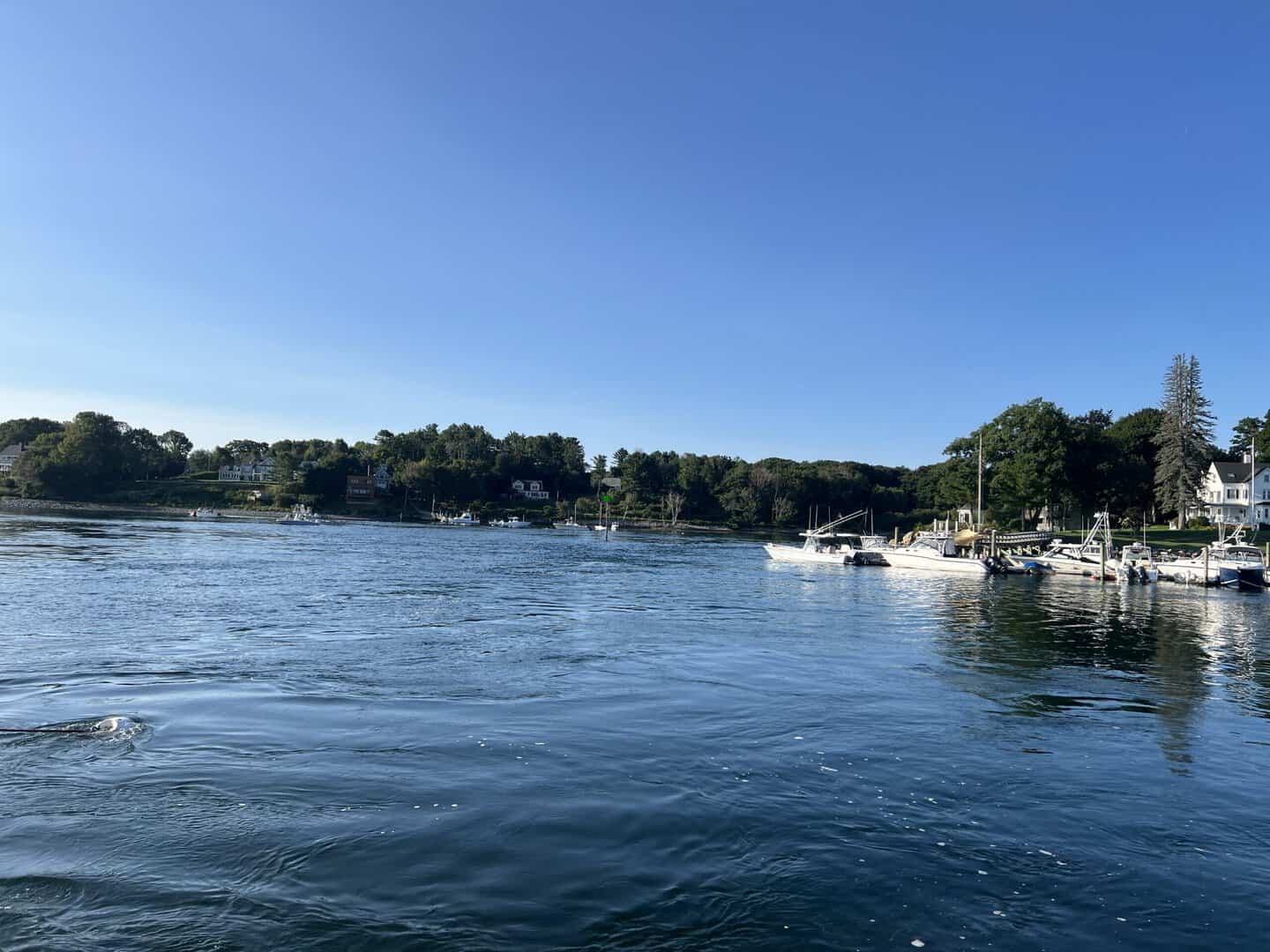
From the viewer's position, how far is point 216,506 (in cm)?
14525

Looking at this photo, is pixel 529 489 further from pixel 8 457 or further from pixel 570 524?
pixel 8 457

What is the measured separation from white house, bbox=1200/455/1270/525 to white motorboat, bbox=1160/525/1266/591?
40622mm

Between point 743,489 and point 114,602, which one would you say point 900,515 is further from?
point 114,602

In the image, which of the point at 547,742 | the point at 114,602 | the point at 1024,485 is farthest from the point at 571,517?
the point at 547,742

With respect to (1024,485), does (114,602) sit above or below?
below

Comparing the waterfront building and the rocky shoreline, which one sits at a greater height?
the waterfront building

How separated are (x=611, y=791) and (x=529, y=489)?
18516 centimetres

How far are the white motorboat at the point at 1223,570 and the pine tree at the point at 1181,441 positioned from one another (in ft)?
109

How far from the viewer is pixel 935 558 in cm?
6406

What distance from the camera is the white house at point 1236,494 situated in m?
95.2

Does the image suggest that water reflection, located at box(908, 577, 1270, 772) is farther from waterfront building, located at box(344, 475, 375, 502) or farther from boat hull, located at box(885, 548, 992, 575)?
waterfront building, located at box(344, 475, 375, 502)

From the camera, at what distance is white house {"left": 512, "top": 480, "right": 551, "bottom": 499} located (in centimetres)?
18875

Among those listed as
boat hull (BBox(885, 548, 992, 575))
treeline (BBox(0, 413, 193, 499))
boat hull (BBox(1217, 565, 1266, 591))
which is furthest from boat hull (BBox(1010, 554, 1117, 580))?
treeline (BBox(0, 413, 193, 499))

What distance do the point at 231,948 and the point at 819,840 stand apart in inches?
225
